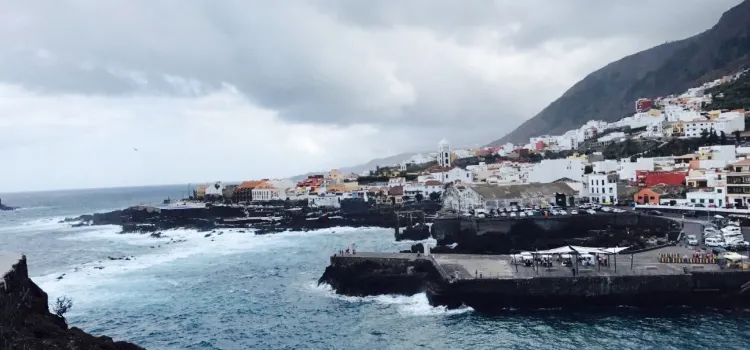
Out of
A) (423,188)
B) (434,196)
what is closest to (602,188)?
(434,196)

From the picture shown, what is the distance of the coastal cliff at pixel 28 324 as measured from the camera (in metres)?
14.5

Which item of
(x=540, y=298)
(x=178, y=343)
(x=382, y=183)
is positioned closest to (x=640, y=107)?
(x=382, y=183)

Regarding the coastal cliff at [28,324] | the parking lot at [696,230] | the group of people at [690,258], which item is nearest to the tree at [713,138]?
the parking lot at [696,230]

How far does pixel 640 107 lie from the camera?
125688 mm

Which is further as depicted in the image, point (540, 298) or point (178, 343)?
point (540, 298)

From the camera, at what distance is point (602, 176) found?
55500mm

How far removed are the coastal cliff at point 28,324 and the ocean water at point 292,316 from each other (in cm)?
488

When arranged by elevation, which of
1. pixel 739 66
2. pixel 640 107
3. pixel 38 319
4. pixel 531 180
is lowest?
pixel 38 319

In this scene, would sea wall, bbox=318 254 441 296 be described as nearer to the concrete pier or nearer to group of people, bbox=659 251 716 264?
the concrete pier

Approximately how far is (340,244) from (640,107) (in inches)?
3859

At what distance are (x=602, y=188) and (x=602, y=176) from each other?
3.75 feet

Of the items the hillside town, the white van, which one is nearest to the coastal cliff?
the white van

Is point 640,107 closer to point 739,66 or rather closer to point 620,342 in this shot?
point 739,66

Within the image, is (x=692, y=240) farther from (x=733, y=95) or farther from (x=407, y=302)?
(x=733, y=95)
